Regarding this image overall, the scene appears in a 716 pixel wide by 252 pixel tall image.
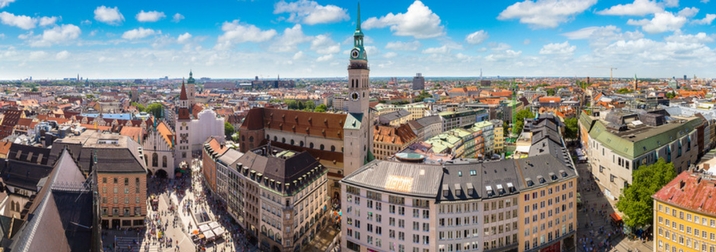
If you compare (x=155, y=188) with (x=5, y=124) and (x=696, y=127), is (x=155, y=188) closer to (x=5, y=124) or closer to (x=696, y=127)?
(x=5, y=124)

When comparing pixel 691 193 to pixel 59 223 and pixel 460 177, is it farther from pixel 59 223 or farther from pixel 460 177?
pixel 59 223

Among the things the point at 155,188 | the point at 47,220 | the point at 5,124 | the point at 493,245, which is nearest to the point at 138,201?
the point at 155,188

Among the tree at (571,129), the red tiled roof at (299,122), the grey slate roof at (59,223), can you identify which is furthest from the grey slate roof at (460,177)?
the tree at (571,129)

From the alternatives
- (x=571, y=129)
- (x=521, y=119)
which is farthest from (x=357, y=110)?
(x=521, y=119)

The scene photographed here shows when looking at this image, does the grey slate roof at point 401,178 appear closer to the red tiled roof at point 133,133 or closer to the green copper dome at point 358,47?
the green copper dome at point 358,47

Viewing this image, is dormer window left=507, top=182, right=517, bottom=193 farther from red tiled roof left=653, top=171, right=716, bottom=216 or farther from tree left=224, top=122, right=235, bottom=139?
tree left=224, top=122, right=235, bottom=139
